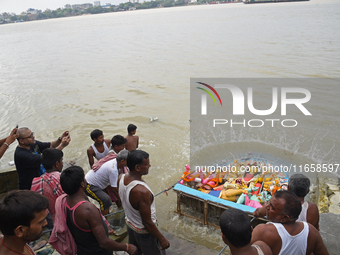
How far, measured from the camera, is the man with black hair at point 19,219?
1919 millimetres

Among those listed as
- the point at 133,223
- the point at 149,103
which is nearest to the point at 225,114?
the point at 149,103

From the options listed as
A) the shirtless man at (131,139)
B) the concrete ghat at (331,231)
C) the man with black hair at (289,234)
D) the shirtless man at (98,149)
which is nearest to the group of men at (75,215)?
the man with black hair at (289,234)

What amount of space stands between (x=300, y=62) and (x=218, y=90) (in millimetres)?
7492

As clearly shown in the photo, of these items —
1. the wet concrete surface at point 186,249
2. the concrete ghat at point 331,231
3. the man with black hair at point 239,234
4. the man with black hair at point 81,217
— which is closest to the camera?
the man with black hair at point 239,234

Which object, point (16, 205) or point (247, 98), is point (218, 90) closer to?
point (247, 98)

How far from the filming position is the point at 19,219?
1.94 meters

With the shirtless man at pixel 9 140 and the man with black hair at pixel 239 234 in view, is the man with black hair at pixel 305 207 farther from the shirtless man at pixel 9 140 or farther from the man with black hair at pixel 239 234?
the shirtless man at pixel 9 140

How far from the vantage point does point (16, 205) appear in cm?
194

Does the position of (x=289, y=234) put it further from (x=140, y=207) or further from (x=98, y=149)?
(x=98, y=149)

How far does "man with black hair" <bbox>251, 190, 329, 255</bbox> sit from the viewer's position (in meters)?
2.37

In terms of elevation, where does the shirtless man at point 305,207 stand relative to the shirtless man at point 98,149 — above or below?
above

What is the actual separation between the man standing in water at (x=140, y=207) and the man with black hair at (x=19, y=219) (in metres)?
0.90

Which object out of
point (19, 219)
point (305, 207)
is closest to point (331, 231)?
point (305, 207)

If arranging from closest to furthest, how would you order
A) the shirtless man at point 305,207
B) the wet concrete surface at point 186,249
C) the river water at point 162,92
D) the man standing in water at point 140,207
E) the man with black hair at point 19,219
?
the man with black hair at point 19,219
the man standing in water at point 140,207
the shirtless man at point 305,207
the wet concrete surface at point 186,249
the river water at point 162,92
